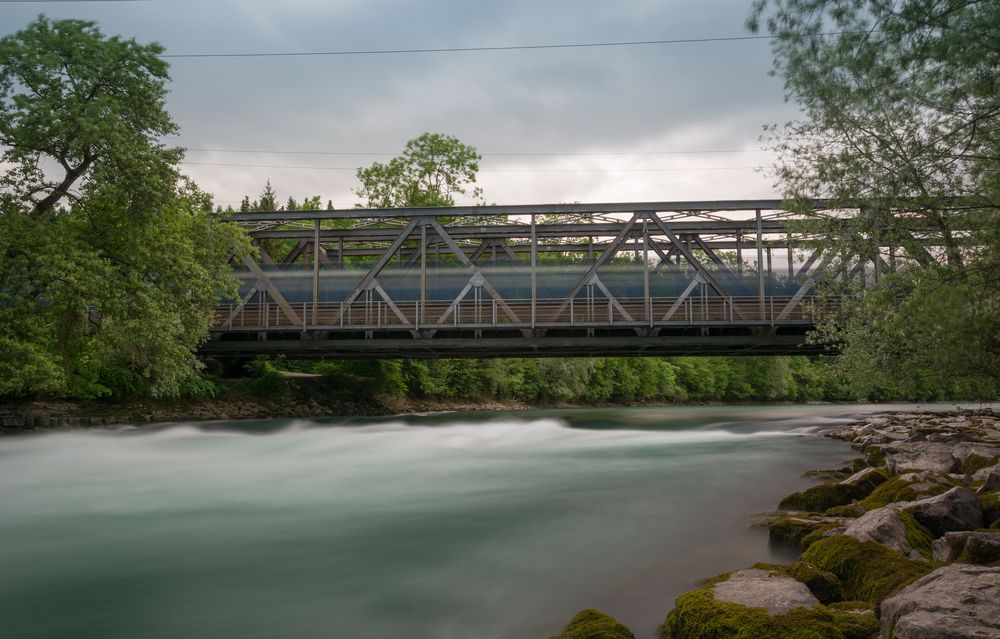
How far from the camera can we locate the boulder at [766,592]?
5.55 metres

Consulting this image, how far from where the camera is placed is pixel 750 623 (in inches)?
207

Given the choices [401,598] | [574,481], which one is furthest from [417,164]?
[401,598]

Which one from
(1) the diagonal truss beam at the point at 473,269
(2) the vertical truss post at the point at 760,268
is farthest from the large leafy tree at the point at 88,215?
(2) the vertical truss post at the point at 760,268

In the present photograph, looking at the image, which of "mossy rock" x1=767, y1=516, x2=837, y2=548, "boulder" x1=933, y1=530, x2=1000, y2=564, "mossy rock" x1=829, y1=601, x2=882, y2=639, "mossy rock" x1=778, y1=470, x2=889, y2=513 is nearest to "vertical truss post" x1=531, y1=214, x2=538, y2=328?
"mossy rock" x1=778, y1=470, x2=889, y2=513

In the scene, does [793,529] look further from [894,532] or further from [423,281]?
[423,281]

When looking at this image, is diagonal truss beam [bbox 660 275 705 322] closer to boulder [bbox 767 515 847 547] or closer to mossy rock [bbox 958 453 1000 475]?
mossy rock [bbox 958 453 1000 475]

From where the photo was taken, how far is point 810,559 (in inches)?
288

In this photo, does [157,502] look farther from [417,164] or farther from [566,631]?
[417,164]

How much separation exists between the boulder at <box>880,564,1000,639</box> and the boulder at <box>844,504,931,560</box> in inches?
64.3

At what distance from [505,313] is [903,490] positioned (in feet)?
83.5

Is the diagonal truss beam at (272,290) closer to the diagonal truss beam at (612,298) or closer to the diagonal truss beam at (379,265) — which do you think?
the diagonal truss beam at (379,265)

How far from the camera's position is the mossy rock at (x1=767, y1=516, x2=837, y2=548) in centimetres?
884

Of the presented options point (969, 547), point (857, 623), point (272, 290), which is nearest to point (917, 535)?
point (969, 547)

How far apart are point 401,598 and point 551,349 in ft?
92.9
